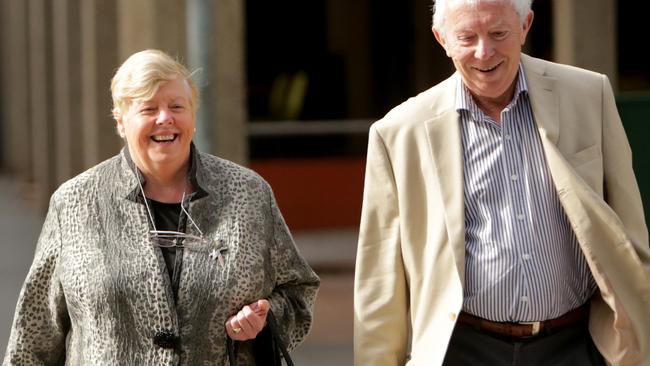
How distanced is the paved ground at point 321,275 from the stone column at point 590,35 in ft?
9.35

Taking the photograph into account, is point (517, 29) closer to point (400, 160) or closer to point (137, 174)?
point (400, 160)

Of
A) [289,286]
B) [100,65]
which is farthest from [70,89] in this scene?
[289,286]

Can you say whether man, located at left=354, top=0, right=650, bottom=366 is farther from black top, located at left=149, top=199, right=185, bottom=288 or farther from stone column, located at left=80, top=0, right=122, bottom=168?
stone column, located at left=80, top=0, right=122, bottom=168

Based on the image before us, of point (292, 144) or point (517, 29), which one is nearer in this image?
Result: point (517, 29)

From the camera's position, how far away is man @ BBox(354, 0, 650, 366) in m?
4.27

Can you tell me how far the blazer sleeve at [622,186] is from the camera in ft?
14.3

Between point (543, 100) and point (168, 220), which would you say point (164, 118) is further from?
point (543, 100)

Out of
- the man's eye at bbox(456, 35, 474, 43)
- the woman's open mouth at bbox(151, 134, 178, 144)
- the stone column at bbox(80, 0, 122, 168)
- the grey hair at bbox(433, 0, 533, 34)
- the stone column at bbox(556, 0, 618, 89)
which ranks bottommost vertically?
the stone column at bbox(80, 0, 122, 168)

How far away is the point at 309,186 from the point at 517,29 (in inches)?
573

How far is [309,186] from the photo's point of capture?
18844mm

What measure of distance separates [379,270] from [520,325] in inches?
18.2

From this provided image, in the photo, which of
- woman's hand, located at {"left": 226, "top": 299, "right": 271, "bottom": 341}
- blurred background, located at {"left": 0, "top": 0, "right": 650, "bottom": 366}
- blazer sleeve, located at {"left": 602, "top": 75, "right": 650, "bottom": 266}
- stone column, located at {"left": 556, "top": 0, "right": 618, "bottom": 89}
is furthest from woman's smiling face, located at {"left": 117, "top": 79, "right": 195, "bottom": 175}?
blurred background, located at {"left": 0, "top": 0, "right": 650, "bottom": 366}

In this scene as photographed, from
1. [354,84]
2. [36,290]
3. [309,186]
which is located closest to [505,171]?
[36,290]

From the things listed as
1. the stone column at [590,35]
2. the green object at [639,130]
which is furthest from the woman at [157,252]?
the stone column at [590,35]
